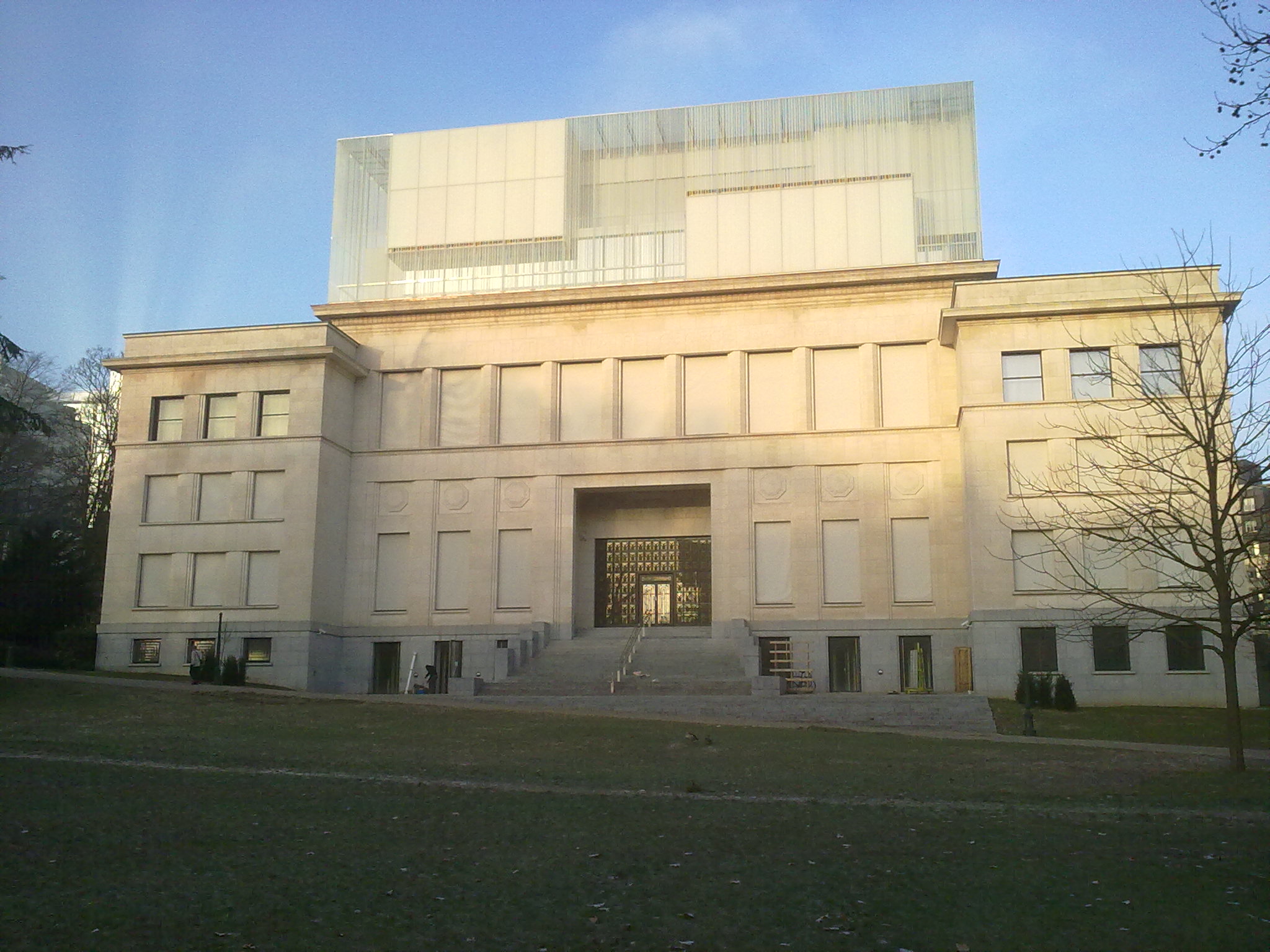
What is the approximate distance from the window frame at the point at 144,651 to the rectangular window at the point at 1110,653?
3436 centimetres

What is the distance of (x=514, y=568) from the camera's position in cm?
4722

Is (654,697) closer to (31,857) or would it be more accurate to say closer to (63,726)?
(63,726)

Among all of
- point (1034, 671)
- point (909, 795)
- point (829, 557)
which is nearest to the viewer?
point (909, 795)

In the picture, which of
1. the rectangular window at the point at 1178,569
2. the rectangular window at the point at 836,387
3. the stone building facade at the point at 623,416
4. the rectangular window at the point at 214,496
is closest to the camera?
the rectangular window at the point at 1178,569

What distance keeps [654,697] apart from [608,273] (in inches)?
864

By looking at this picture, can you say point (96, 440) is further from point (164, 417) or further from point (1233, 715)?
point (1233, 715)

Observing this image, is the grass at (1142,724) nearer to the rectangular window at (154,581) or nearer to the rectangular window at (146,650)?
the rectangular window at (146,650)

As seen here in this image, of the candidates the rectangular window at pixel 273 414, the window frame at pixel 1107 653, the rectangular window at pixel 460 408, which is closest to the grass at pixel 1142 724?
the window frame at pixel 1107 653

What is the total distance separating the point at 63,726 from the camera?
2620 cm

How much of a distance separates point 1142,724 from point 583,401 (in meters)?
24.9

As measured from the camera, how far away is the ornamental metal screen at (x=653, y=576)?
4847 cm

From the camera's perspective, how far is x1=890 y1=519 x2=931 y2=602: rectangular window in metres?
43.9

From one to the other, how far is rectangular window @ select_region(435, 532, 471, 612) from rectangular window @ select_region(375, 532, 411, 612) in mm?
1381

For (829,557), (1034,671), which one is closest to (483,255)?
(829,557)
